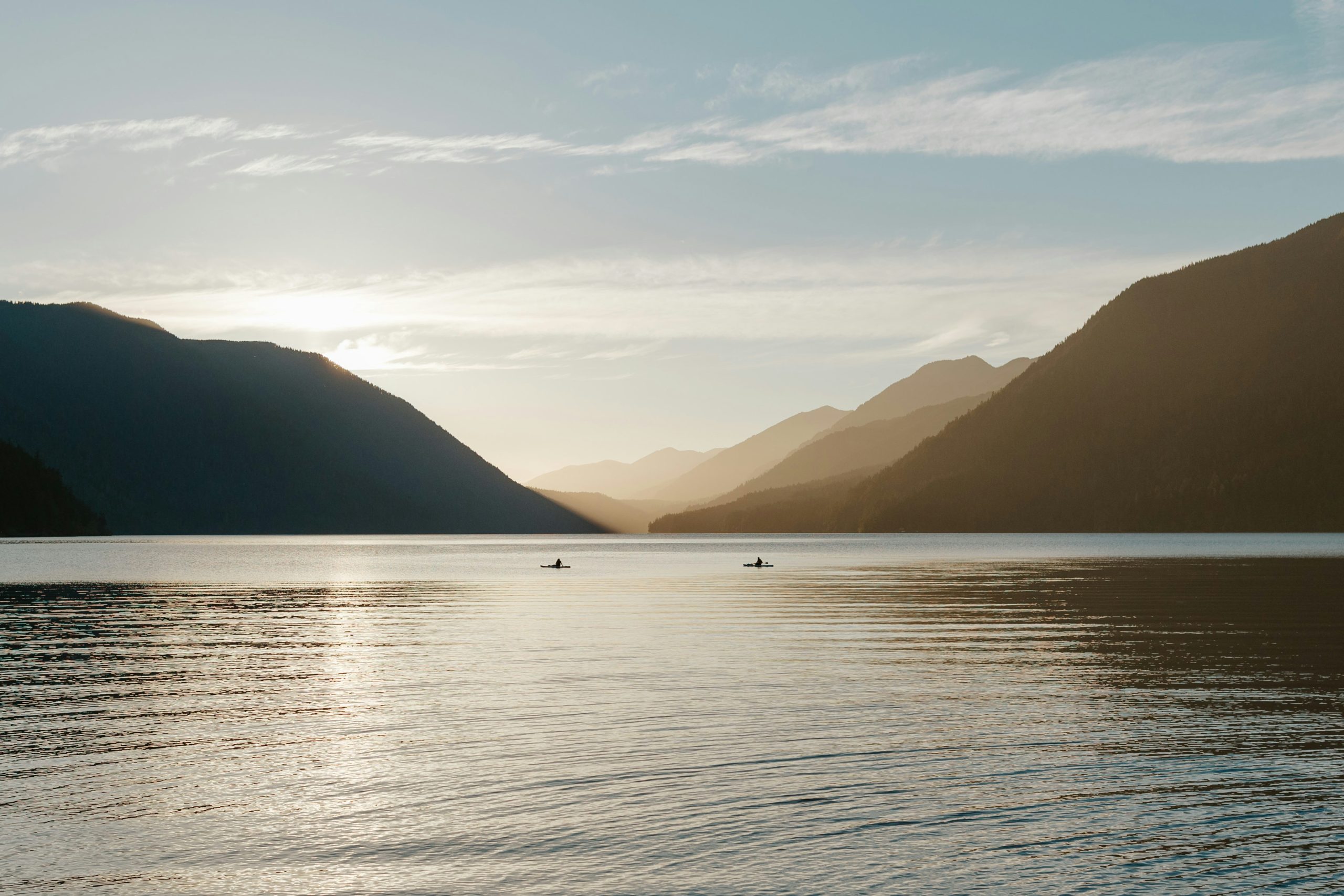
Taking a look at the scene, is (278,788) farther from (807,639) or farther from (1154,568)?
(1154,568)

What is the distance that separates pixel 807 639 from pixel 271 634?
2564 cm

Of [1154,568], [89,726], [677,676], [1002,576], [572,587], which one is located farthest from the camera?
[1154,568]

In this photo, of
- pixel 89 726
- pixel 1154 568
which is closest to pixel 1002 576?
pixel 1154 568

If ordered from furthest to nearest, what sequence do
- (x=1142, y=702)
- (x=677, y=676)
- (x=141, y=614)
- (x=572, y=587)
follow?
(x=572, y=587), (x=141, y=614), (x=677, y=676), (x=1142, y=702)

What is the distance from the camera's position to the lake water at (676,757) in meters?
17.3

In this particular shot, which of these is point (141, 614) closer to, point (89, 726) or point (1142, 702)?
point (89, 726)

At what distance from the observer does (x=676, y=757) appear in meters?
25.0

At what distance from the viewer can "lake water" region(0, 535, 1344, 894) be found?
17.3 metres

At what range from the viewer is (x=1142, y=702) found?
3195 cm

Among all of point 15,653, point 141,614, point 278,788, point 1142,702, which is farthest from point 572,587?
point 278,788

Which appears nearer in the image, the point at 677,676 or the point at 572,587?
the point at 677,676

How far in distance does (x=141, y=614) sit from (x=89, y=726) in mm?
39847

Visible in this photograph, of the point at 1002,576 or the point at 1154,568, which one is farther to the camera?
the point at 1154,568

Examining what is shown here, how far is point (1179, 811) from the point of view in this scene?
20266mm
